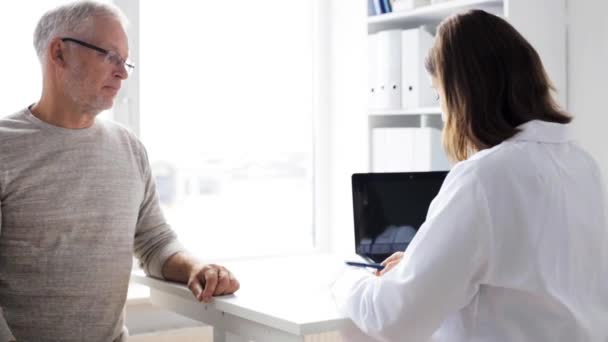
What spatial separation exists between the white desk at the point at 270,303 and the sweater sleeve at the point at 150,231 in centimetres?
6

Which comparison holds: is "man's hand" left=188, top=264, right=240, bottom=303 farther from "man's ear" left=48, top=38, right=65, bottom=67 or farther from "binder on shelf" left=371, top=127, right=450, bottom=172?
"binder on shelf" left=371, top=127, right=450, bottom=172

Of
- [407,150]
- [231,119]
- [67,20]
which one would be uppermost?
[67,20]

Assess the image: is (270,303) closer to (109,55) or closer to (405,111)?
(109,55)

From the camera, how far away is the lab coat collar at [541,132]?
1471mm

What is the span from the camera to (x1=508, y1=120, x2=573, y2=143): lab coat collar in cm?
147

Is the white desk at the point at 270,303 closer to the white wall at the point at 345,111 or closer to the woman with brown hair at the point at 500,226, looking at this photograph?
the woman with brown hair at the point at 500,226

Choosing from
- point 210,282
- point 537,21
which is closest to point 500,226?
point 210,282

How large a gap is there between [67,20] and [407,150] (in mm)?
1277

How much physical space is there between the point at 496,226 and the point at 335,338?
5.36 ft

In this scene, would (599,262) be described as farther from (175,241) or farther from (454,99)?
(175,241)

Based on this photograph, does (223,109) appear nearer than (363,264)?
No

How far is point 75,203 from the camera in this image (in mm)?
1976

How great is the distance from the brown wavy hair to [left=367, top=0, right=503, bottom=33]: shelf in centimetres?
91

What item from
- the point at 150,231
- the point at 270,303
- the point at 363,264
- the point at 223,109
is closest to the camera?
the point at 270,303
